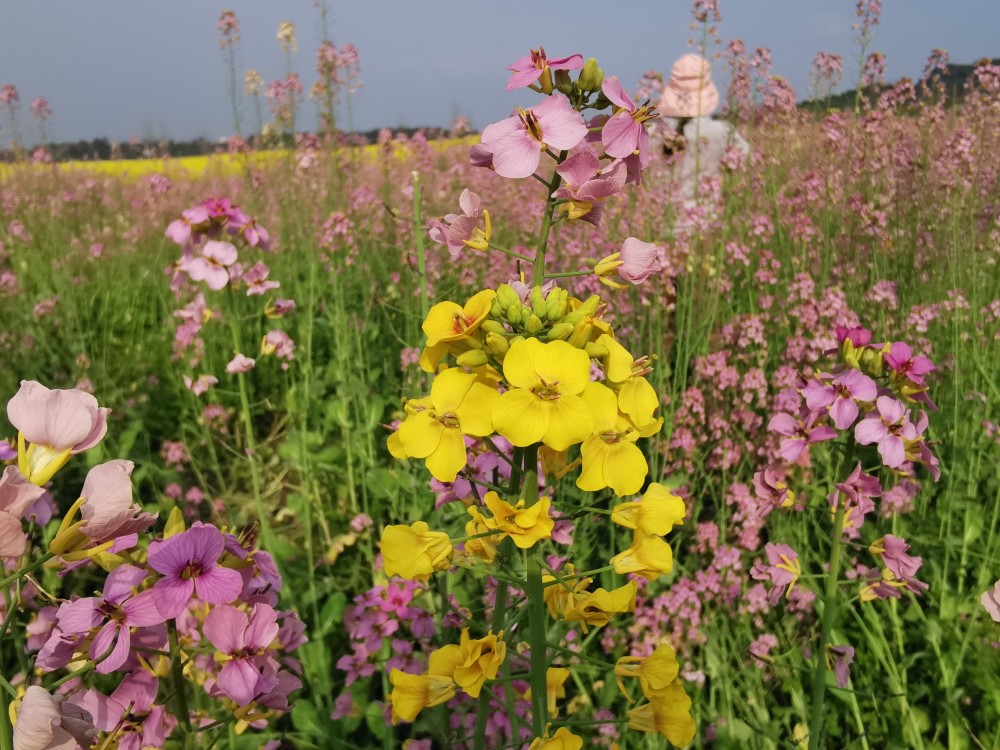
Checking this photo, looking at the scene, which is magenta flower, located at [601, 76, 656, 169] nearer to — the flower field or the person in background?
the flower field

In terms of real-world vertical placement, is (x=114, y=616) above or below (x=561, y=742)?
above

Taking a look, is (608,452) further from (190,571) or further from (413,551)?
(190,571)

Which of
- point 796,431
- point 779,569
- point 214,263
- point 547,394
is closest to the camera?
point 547,394

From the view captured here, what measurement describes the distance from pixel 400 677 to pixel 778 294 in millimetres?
3204

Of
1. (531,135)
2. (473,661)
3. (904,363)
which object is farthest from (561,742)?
(904,363)

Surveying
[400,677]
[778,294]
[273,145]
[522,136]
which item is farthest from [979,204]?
[273,145]

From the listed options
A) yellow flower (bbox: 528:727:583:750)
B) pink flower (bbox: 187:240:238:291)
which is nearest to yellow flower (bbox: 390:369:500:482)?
yellow flower (bbox: 528:727:583:750)

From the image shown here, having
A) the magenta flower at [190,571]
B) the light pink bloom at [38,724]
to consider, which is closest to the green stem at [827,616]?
the magenta flower at [190,571]

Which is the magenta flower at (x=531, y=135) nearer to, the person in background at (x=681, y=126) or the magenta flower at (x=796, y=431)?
the magenta flower at (x=796, y=431)

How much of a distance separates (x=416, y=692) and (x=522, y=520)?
330 millimetres

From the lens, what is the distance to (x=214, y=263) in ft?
7.93

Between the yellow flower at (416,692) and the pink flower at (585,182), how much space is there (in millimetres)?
715

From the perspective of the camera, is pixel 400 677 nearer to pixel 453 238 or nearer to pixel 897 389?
pixel 453 238

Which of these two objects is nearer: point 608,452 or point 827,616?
point 608,452
